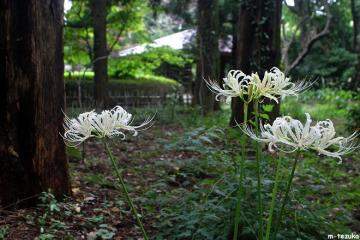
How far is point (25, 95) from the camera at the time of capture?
4.25 meters

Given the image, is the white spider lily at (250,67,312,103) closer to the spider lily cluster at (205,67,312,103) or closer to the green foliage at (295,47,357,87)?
the spider lily cluster at (205,67,312,103)

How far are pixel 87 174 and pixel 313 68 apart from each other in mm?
26670

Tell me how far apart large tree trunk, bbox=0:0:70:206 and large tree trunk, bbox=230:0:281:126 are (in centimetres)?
519

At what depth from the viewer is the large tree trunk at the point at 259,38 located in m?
9.00

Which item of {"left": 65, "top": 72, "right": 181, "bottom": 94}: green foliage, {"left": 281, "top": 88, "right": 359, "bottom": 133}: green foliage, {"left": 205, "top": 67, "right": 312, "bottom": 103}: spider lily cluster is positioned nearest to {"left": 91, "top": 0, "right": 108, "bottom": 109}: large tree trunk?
{"left": 65, "top": 72, "right": 181, "bottom": 94}: green foliage

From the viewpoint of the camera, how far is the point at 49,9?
14.3 feet

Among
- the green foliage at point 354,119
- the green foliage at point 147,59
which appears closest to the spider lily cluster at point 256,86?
the green foliage at point 354,119

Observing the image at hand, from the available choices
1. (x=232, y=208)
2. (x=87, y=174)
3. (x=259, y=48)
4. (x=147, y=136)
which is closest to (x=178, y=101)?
(x=147, y=136)

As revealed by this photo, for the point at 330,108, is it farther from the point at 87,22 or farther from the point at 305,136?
the point at 305,136

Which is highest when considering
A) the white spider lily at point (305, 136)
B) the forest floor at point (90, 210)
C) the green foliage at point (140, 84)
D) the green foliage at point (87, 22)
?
the green foliage at point (87, 22)

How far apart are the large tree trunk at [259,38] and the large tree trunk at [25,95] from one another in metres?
5.19

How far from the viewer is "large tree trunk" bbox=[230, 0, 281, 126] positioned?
29.5 feet

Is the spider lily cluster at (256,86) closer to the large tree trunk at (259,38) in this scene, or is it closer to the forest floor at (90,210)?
the forest floor at (90,210)

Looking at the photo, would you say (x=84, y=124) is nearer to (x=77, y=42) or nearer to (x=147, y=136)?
(x=147, y=136)
